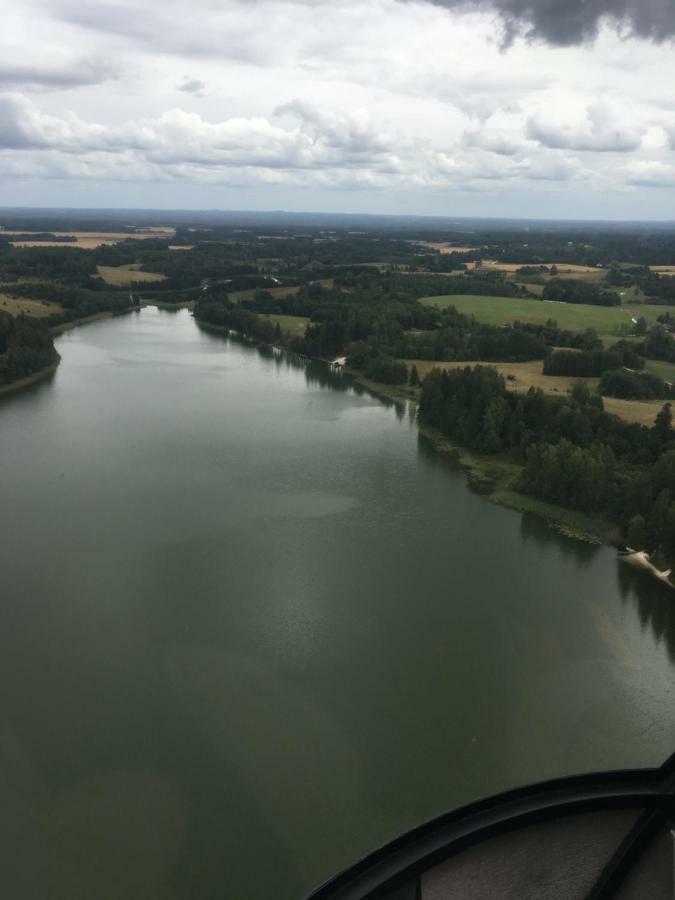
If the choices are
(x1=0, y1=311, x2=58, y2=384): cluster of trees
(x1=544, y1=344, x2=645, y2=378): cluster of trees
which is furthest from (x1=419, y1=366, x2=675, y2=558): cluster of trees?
(x1=0, y1=311, x2=58, y2=384): cluster of trees

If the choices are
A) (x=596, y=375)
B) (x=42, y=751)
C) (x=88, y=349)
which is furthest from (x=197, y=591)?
(x=88, y=349)

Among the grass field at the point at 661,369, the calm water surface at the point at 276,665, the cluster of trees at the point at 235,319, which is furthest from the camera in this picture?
the cluster of trees at the point at 235,319

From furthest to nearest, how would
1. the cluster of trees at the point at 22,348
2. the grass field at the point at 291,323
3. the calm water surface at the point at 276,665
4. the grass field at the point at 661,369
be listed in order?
the grass field at the point at 291,323 → the grass field at the point at 661,369 → the cluster of trees at the point at 22,348 → the calm water surface at the point at 276,665

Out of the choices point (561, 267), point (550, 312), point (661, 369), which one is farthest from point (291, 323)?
point (561, 267)

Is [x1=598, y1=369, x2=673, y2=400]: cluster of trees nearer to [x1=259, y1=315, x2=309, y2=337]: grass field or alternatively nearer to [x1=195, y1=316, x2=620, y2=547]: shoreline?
[x1=195, y1=316, x2=620, y2=547]: shoreline

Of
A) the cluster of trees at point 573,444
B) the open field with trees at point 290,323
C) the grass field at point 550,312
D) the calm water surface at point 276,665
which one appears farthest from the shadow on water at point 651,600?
the open field with trees at point 290,323

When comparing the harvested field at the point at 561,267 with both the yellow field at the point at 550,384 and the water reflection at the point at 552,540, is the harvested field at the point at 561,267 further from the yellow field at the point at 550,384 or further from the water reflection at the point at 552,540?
the water reflection at the point at 552,540
